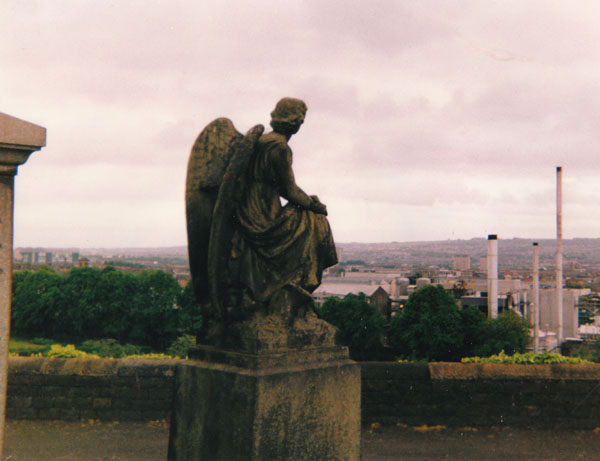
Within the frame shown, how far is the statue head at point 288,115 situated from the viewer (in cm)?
461

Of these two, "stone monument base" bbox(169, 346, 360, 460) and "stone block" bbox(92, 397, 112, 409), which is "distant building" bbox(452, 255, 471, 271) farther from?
"stone monument base" bbox(169, 346, 360, 460)

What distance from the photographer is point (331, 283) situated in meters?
75.8

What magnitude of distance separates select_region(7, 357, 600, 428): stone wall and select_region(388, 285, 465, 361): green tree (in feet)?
115

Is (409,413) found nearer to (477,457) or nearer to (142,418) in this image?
(477,457)

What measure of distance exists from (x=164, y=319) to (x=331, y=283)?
27.7m

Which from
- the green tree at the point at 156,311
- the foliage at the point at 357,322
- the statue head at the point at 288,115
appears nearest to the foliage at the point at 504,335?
the foliage at the point at 357,322

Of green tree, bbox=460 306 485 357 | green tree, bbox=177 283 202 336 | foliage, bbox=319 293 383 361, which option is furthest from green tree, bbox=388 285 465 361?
green tree, bbox=177 283 202 336

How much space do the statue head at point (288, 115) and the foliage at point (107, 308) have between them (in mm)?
46258

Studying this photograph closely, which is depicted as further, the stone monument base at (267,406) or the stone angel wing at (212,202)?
the stone angel wing at (212,202)

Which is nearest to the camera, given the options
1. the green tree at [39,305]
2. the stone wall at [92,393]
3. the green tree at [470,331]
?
the stone wall at [92,393]

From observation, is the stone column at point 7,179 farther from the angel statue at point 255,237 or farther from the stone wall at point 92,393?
the stone wall at point 92,393

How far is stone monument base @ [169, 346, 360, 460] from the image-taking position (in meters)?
3.95

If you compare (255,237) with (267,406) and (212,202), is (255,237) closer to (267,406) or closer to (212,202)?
(212,202)

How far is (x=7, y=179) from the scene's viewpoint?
7.43ft
